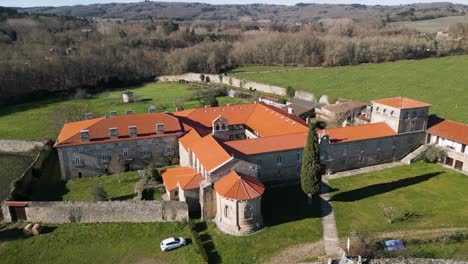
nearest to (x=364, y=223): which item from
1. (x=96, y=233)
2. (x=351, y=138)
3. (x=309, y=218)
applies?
(x=309, y=218)

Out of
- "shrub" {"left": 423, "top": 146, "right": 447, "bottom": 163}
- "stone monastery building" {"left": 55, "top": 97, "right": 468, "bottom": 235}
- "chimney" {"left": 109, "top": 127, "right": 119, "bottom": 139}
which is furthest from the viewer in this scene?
"shrub" {"left": 423, "top": 146, "right": 447, "bottom": 163}

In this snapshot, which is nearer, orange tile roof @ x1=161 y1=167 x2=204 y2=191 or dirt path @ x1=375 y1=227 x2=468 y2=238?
dirt path @ x1=375 y1=227 x2=468 y2=238

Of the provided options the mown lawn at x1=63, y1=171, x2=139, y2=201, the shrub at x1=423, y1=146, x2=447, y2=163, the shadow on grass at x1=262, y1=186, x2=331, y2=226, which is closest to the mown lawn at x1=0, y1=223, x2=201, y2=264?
the mown lawn at x1=63, y1=171, x2=139, y2=201

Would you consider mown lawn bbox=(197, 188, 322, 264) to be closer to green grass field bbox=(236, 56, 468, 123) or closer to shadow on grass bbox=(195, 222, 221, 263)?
shadow on grass bbox=(195, 222, 221, 263)

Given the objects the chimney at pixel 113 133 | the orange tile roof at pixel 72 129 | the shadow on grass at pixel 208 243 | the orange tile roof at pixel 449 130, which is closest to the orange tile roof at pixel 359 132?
the orange tile roof at pixel 449 130

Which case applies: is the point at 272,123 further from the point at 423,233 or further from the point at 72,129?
the point at 72,129

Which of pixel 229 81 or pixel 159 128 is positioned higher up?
pixel 159 128

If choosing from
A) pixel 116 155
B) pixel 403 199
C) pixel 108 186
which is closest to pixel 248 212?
pixel 403 199
